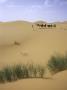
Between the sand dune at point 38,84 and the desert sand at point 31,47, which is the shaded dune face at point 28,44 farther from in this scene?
the sand dune at point 38,84

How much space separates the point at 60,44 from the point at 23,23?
554 millimetres

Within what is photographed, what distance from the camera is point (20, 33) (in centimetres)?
503

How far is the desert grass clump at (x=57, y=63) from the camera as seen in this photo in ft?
15.6

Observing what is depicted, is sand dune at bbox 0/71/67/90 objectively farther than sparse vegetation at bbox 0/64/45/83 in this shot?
No

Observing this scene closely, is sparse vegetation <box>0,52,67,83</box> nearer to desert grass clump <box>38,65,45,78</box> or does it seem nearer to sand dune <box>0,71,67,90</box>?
desert grass clump <box>38,65,45,78</box>

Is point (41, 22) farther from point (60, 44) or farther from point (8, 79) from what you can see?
point (8, 79)

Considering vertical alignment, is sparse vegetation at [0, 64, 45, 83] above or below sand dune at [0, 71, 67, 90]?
above

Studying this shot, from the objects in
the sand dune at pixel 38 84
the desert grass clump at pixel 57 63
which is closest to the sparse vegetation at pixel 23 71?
the desert grass clump at pixel 57 63

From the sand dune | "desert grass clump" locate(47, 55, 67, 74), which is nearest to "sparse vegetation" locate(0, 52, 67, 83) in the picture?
"desert grass clump" locate(47, 55, 67, 74)

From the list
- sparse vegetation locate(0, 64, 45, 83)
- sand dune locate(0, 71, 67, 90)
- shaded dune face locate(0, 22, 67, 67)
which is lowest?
sand dune locate(0, 71, 67, 90)

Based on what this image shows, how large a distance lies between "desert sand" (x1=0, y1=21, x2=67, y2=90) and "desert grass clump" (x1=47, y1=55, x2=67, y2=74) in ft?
0.21

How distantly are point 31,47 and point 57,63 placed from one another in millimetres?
403

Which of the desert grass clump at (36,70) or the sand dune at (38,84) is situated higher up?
the desert grass clump at (36,70)

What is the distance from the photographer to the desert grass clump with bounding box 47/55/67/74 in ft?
15.6
